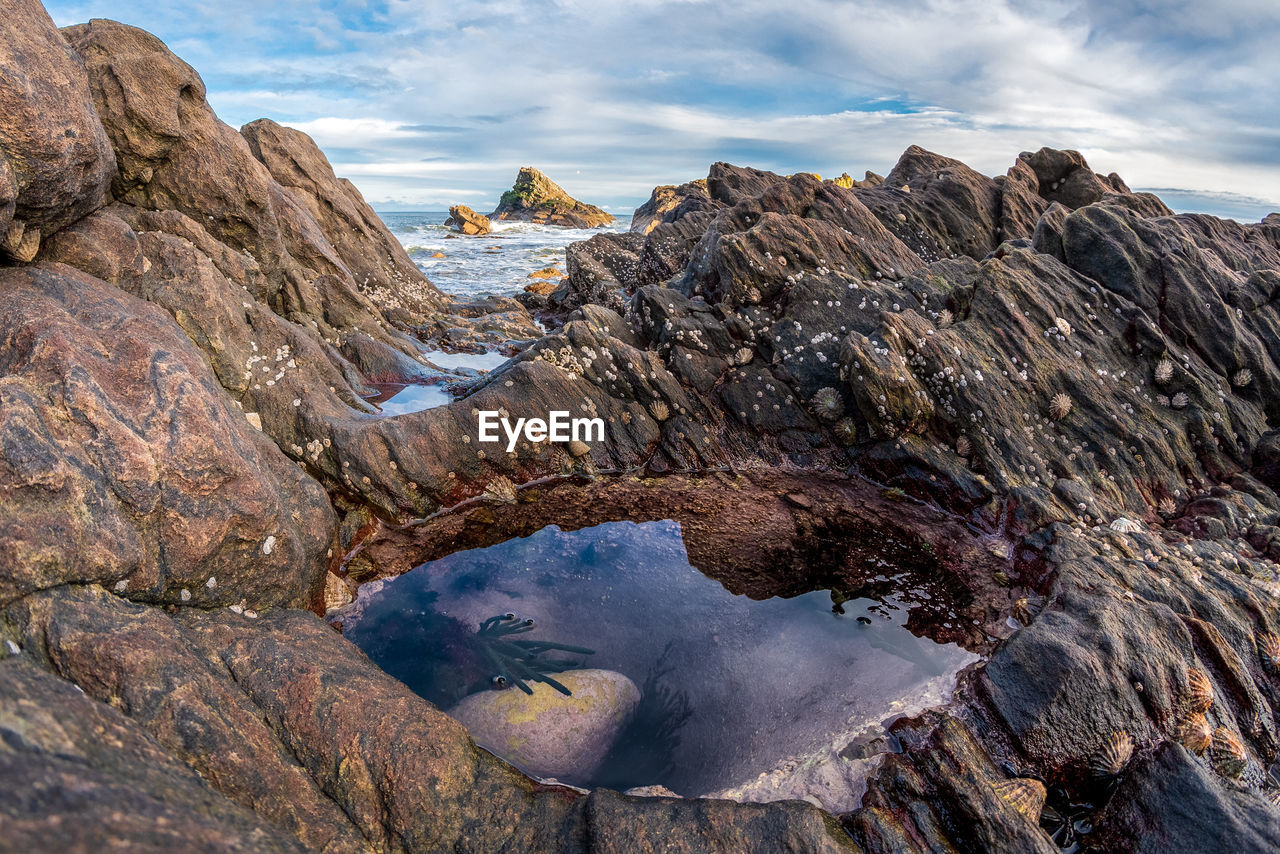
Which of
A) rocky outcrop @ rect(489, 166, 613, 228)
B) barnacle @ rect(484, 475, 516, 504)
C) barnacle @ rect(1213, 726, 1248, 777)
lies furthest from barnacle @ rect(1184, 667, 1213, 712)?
rocky outcrop @ rect(489, 166, 613, 228)

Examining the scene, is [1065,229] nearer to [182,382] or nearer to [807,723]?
[807,723]

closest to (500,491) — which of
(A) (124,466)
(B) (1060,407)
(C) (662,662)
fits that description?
(C) (662,662)

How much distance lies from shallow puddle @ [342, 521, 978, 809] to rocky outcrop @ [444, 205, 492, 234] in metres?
90.2

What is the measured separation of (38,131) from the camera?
7145 mm

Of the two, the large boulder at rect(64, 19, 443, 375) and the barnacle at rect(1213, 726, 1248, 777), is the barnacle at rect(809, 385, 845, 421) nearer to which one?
the barnacle at rect(1213, 726, 1248, 777)

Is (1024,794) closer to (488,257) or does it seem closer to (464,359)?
(464,359)

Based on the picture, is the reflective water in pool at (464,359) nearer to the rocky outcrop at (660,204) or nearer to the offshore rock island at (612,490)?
the offshore rock island at (612,490)

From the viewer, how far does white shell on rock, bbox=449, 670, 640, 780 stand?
23.5 ft

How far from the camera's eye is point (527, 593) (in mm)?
9914

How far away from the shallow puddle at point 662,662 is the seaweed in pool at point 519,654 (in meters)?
0.03

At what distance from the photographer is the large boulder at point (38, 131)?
22.6 feet

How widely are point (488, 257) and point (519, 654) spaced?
59.5 meters

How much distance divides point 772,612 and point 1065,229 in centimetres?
1331

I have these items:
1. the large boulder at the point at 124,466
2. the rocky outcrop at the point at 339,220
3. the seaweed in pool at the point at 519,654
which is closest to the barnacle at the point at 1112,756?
the seaweed in pool at the point at 519,654
